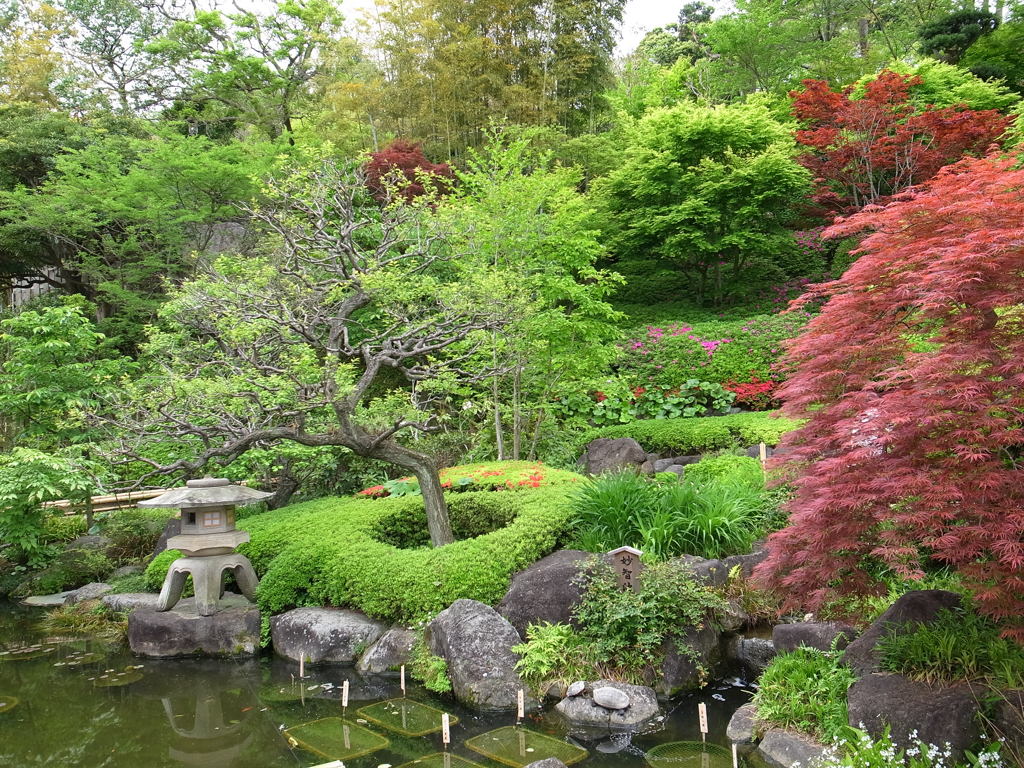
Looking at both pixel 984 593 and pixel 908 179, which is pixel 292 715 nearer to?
pixel 984 593

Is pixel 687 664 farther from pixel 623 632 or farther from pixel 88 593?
pixel 88 593

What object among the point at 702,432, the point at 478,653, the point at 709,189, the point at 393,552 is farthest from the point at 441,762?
the point at 709,189

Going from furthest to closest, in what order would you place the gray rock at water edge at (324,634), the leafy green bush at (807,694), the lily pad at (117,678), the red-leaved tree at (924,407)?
the gray rock at water edge at (324,634) < the lily pad at (117,678) < the leafy green bush at (807,694) < the red-leaved tree at (924,407)

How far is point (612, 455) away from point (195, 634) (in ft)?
19.8

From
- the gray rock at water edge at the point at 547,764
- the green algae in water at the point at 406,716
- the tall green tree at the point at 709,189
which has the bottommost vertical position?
the green algae in water at the point at 406,716

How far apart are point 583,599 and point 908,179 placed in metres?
11.8

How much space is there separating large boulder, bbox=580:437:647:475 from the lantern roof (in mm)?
5070

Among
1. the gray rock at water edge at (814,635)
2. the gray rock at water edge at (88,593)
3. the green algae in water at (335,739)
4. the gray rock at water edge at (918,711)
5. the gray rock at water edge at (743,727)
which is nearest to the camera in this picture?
the gray rock at water edge at (918,711)

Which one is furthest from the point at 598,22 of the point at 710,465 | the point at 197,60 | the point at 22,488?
the point at 22,488

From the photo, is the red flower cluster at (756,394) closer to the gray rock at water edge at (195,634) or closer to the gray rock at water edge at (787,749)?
the gray rock at water edge at (787,749)

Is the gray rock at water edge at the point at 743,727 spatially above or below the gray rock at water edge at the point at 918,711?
below

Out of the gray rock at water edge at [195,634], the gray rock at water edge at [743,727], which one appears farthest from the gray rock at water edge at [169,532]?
the gray rock at water edge at [743,727]

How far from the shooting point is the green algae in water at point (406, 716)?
187 inches

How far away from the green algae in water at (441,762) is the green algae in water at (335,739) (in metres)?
0.34
